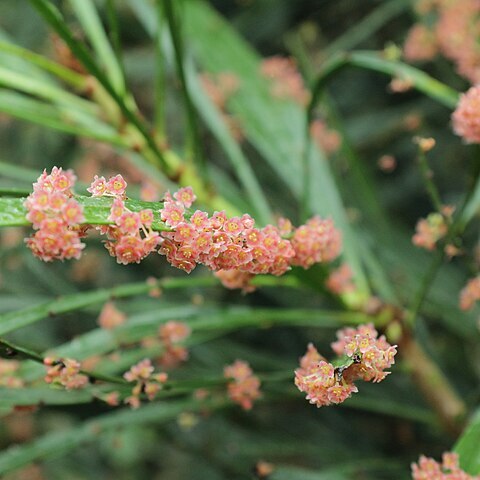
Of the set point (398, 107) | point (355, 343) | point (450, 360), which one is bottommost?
point (355, 343)

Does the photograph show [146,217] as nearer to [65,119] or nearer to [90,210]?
[90,210]

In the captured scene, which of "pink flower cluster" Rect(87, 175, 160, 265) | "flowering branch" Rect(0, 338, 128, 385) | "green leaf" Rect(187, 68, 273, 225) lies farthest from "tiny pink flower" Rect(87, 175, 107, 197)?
"green leaf" Rect(187, 68, 273, 225)

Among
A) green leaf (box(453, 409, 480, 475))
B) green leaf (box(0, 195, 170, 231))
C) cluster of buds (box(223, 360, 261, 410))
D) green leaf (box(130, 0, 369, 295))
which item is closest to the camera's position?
green leaf (box(0, 195, 170, 231))

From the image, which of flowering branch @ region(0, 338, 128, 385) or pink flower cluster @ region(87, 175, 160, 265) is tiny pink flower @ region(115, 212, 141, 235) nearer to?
pink flower cluster @ region(87, 175, 160, 265)

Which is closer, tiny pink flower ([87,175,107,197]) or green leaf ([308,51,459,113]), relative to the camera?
tiny pink flower ([87,175,107,197])

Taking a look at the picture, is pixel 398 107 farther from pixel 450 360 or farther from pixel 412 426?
pixel 412 426

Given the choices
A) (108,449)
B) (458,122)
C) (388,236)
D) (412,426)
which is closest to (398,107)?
(388,236)

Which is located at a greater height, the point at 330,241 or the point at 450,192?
the point at 450,192
